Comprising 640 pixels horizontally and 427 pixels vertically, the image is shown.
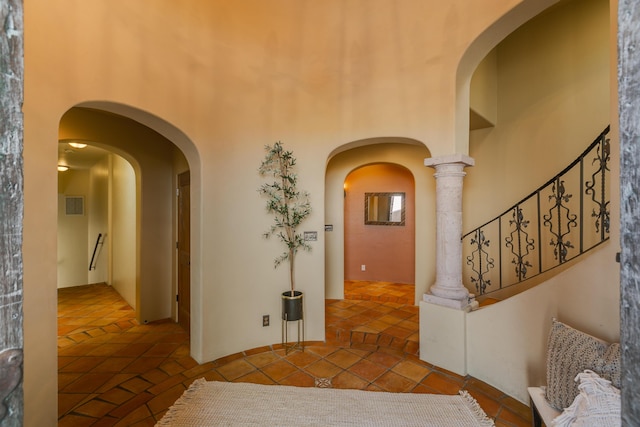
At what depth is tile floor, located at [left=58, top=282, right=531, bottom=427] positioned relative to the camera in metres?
2.22

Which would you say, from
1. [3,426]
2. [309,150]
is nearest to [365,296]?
[309,150]

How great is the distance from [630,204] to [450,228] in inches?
96.4

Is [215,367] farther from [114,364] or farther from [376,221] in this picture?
[376,221]

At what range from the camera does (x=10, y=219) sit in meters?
0.44

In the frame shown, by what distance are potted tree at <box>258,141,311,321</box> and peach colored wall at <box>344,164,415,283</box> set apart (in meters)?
2.67


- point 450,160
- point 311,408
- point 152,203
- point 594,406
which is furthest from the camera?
point 152,203

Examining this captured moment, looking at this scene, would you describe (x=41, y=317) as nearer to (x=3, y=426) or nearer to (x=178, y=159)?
(x=3, y=426)

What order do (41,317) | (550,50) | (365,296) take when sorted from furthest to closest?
(365,296) < (550,50) < (41,317)

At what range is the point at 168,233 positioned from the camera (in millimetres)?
3984

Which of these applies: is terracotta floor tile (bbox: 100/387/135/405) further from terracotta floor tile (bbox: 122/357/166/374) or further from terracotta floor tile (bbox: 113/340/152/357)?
terracotta floor tile (bbox: 113/340/152/357)

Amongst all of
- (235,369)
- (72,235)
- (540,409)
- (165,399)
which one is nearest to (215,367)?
(235,369)

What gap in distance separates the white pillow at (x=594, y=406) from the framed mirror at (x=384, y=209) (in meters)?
4.23

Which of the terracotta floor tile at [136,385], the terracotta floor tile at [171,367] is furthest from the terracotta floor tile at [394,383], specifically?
the terracotta floor tile at [136,385]

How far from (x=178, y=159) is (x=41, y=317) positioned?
2.49 metres
